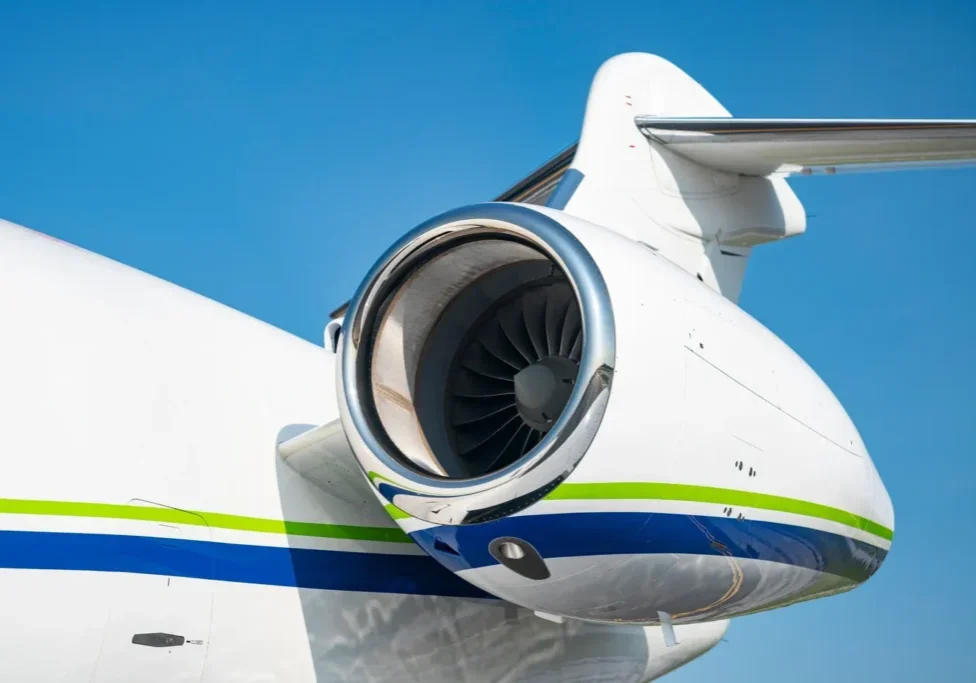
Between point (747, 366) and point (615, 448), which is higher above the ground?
point (747, 366)

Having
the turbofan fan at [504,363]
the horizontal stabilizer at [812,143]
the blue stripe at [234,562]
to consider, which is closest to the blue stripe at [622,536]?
the turbofan fan at [504,363]

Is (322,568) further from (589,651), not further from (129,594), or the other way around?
(589,651)

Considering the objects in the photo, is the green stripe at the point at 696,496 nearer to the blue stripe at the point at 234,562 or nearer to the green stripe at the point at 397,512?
the green stripe at the point at 397,512

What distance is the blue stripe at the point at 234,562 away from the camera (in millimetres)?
4223

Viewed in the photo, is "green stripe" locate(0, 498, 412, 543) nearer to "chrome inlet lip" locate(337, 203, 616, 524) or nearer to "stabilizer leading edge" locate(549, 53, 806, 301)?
"chrome inlet lip" locate(337, 203, 616, 524)

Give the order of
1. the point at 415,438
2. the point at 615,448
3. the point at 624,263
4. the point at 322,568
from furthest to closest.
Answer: the point at 322,568, the point at 415,438, the point at 624,263, the point at 615,448

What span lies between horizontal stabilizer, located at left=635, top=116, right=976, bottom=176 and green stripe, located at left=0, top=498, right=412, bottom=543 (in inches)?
115

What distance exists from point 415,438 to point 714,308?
4.79 feet

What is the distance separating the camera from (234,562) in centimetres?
493

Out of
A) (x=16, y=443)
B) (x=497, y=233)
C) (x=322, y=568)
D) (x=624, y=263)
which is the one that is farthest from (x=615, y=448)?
(x=16, y=443)

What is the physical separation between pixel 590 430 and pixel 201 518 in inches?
72.1

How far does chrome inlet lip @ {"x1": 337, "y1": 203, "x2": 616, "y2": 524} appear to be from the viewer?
13.7 feet

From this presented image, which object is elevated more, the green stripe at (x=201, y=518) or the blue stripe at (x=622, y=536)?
the green stripe at (x=201, y=518)

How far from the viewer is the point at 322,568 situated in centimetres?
534
